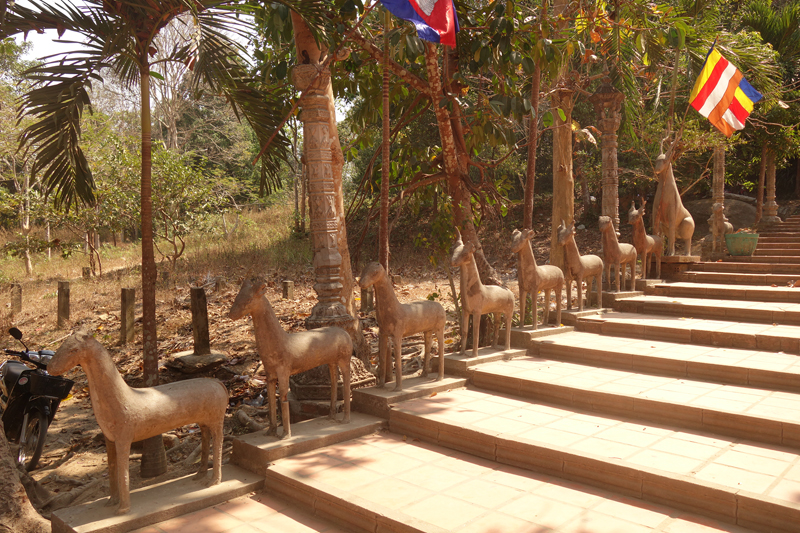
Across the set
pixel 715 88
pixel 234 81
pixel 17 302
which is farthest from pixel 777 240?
pixel 17 302

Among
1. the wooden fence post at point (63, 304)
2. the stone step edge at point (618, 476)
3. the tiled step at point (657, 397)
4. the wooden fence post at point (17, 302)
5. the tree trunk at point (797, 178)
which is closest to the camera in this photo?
the stone step edge at point (618, 476)

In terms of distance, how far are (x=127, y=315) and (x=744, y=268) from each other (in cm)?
1167

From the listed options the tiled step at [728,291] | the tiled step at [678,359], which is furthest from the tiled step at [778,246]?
the tiled step at [678,359]

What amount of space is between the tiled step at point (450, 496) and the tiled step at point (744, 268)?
7.95 m

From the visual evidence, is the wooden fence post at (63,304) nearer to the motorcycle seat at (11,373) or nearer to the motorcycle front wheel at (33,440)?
the motorcycle seat at (11,373)

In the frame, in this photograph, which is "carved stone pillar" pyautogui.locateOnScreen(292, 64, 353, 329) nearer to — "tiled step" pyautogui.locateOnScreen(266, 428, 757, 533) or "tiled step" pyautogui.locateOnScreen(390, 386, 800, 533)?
"tiled step" pyautogui.locateOnScreen(390, 386, 800, 533)

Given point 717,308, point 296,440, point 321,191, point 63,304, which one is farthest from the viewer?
point 63,304

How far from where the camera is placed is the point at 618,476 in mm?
4078

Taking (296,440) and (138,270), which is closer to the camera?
(296,440)

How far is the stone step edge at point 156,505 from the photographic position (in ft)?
12.1

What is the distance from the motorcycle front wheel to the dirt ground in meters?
0.16

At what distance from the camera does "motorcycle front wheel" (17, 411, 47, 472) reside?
19.2ft

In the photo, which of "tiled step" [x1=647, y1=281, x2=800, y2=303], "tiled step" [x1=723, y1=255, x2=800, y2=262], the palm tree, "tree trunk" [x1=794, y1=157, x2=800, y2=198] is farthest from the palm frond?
"tree trunk" [x1=794, y1=157, x2=800, y2=198]

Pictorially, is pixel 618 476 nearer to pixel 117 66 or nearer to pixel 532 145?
pixel 532 145
